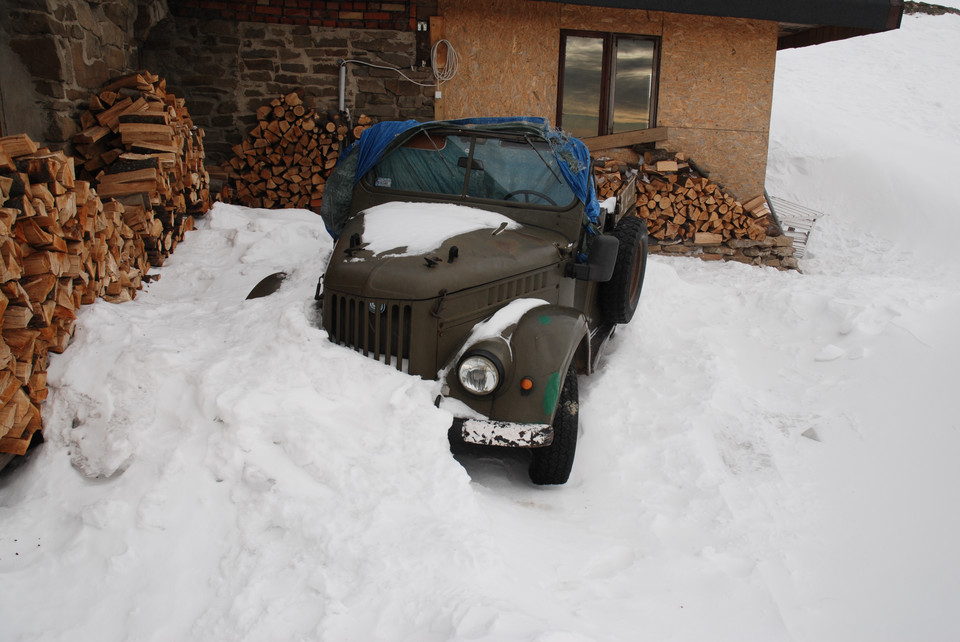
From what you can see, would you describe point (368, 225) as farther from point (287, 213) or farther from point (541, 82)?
point (541, 82)

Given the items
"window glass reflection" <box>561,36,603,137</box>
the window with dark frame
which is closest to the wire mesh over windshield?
the window with dark frame

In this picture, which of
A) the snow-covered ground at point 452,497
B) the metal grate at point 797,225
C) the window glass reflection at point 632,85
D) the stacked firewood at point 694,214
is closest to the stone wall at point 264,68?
the window glass reflection at point 632,85

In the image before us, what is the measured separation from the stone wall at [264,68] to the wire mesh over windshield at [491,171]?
4.50m

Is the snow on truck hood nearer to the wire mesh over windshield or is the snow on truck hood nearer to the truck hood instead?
the truck hood

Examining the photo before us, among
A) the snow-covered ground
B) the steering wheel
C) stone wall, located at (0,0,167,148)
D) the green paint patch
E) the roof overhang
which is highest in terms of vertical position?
the roof overhang

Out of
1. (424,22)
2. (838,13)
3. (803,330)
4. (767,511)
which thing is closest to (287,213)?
(424,22)

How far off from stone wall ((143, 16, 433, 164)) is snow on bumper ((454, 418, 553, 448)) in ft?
21.2

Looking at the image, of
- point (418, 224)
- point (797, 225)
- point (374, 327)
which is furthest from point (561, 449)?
point (797, 225)

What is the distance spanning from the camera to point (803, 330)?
598 centimetres

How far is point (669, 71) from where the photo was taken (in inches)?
394

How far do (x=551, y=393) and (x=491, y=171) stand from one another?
1.84 metres

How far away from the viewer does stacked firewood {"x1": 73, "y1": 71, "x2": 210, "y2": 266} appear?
593 cm

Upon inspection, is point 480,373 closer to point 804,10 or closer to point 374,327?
point 374,327

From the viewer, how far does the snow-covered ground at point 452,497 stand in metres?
2.81
